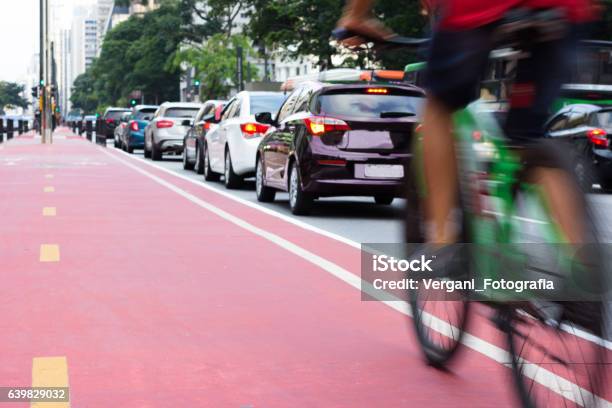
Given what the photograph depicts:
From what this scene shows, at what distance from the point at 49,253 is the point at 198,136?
1410 centimetres

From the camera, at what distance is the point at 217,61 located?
86.6 meters

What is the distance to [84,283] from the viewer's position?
7.91 meters

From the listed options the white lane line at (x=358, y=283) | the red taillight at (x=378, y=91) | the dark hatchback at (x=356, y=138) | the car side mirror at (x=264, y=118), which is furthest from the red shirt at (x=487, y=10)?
the car side mirror at (x=264, y=118)

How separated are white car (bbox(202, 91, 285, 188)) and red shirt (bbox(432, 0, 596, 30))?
1375 cm

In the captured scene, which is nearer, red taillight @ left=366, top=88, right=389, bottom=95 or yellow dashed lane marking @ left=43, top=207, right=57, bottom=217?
red taillight @ left=366, top=88, right=389, bottom=95

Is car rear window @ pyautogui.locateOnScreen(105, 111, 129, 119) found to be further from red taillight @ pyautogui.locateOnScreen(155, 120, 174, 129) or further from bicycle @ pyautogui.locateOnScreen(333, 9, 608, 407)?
bicycle @ pyautogui.locateOnScreen(333, 9, 608, 407)

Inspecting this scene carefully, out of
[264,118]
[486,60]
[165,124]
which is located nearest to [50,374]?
[486,60]

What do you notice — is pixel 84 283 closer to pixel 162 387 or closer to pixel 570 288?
pixel 162 387

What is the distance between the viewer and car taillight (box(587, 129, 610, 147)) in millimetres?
19712

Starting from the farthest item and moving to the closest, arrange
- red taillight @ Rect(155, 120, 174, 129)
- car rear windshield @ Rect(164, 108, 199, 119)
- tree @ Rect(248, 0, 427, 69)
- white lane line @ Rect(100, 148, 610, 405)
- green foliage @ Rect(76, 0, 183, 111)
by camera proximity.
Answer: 1. green foliage @ Rect(76, 0, 183, 111)
2. tree @ Rect(248, 0, 427, 69)
3. car rear windshield @ Rect(164, 108, 199, 119)
4. red taillight @ Rect(155, 120, 174, 129)
5. white lane line @ Rect(100, 148, 610, 405)

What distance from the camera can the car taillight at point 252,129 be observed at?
18.0 m

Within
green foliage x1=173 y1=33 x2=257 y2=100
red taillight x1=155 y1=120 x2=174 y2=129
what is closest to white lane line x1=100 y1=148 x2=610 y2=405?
red taillight x1=155 y1=120 x2=174 y2=129

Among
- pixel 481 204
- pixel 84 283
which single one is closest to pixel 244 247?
pixel 84 283

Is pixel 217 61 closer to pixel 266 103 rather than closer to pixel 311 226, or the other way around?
A: pixel 266 103
